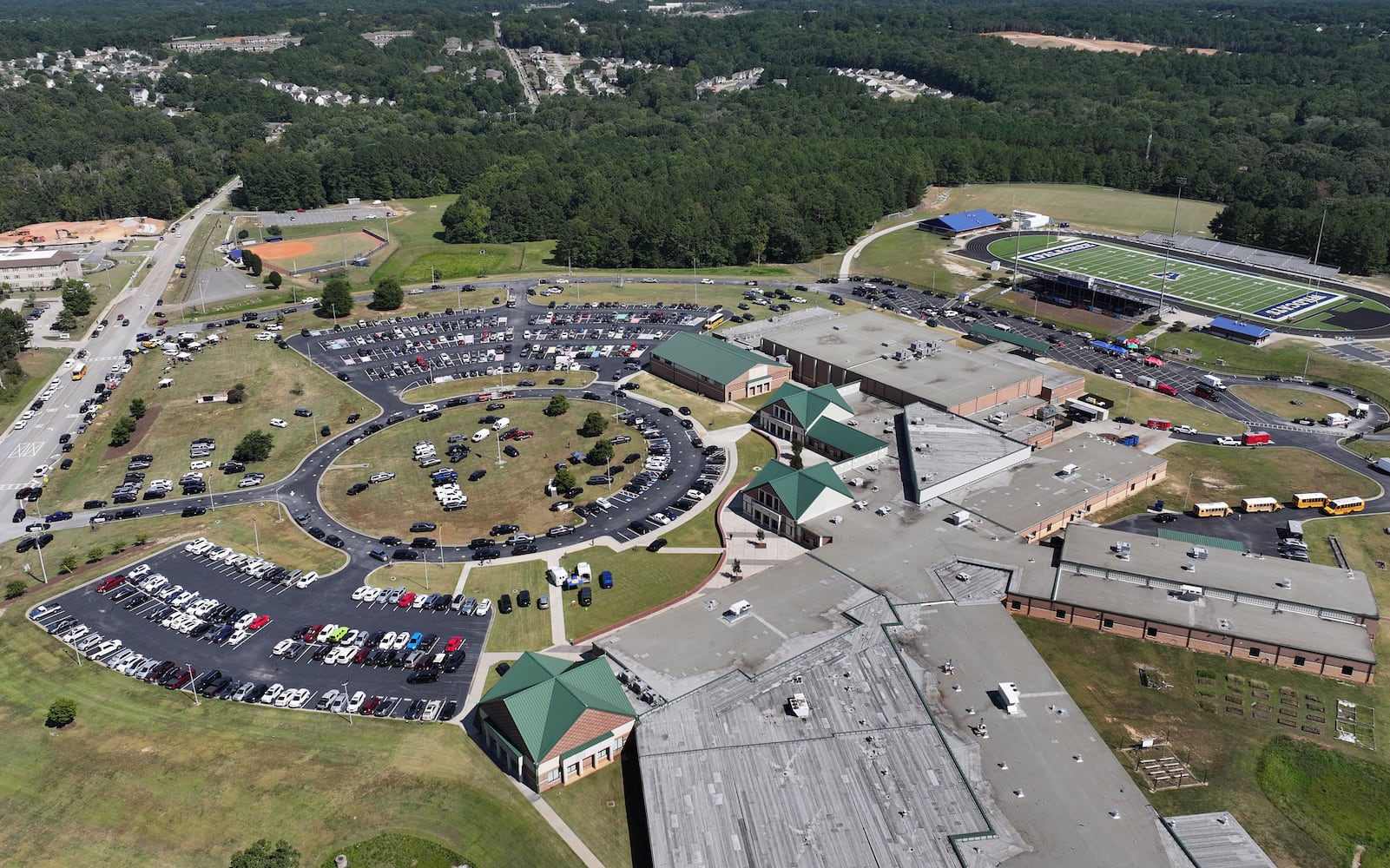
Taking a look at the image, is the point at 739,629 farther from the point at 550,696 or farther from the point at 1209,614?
the point at 1209,614

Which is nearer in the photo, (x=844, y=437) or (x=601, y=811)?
(x=601, y=811)

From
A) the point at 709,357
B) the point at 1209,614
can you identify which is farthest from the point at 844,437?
the point at 1209,614

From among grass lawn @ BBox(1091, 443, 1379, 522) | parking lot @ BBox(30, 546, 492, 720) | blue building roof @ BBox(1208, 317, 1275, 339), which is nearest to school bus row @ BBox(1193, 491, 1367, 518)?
grass lawn @ BBox(1091, 443, 1379, 522)

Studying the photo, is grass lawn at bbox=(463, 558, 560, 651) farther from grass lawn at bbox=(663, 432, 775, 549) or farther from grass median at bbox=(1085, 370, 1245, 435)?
grass median at bbox=(1085, 370, 1245, 435)

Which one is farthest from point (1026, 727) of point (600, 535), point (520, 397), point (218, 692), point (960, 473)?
point (520, 397)

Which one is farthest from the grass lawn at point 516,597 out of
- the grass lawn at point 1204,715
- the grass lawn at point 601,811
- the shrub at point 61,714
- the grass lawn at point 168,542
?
the grass lawn at point 1204,715

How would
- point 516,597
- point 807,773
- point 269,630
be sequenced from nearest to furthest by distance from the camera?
point 807,773 < point 269,630 < point 516,597

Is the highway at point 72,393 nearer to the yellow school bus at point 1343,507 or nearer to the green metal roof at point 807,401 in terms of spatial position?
the green metal roof at point 807,401

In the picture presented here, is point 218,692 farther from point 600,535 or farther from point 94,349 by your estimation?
point 94,349
